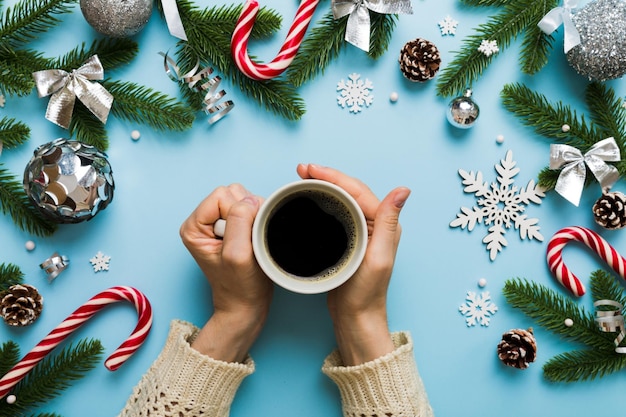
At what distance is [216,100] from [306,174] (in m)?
0.29

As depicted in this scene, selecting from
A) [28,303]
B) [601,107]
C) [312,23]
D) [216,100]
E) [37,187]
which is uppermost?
[601,107]

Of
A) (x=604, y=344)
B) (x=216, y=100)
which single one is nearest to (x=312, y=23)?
(x=216, y=100)

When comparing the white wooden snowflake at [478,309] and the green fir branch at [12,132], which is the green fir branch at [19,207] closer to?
the green fir branch at [12,132]

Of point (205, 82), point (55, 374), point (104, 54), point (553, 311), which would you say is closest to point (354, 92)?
point (205, 82)

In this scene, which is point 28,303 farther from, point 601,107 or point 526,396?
point 601,107

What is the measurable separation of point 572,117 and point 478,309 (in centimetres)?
53

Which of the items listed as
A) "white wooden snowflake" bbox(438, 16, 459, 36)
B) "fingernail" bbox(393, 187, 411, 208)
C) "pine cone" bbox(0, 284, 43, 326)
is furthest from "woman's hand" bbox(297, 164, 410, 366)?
"pine cone" bbox(0, 284, 43, 326)

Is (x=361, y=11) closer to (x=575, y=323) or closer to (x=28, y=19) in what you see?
(x=28, y=19)

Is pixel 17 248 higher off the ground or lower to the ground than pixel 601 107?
lower

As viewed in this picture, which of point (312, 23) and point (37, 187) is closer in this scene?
point (37, 187)

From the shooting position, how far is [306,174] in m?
1.39

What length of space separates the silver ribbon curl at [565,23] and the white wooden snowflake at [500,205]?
0.95ft

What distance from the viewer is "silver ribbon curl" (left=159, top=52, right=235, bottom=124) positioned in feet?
4.75

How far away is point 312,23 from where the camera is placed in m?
1.52
